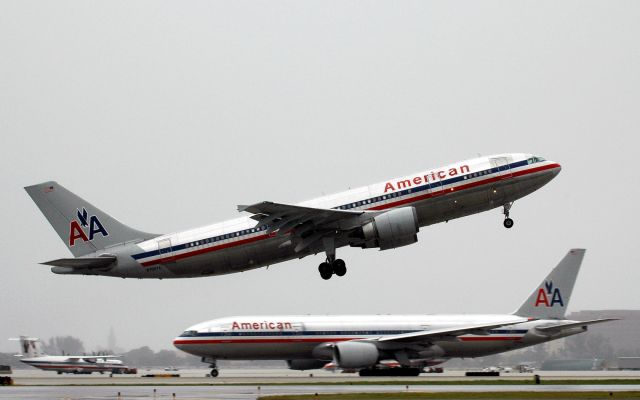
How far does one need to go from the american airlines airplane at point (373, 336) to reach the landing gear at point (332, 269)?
21912 millimetres

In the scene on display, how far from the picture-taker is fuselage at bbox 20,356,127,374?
11819cm

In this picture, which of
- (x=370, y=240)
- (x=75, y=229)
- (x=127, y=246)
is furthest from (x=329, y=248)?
(x=75, y=229)

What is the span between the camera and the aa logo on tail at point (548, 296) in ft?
284

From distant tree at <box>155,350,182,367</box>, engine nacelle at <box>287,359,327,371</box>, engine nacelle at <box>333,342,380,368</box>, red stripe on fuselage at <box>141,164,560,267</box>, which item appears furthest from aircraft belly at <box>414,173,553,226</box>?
distant tree at <box>155,350,182,367</box>

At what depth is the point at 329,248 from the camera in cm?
5875

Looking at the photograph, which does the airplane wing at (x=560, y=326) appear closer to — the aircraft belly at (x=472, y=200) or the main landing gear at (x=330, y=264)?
the aircraft belly at (x=472, y=200)

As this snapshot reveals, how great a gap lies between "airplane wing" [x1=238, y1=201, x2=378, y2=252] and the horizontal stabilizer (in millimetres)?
10221

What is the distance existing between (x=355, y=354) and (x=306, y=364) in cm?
809

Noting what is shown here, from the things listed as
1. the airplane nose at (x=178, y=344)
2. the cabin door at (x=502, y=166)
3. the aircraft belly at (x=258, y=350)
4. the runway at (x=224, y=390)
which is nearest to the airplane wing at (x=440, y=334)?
the aircraft belly at (x=258, y=350)

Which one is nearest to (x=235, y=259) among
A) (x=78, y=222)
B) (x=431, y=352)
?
(x=78, y=222)

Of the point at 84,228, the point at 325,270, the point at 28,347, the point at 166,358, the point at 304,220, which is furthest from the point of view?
the point at 166,358

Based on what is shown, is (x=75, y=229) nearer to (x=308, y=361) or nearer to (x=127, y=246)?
(x=127, y=246)

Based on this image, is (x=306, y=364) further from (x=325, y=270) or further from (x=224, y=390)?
(x=325, y=270)

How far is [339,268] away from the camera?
58281mm
